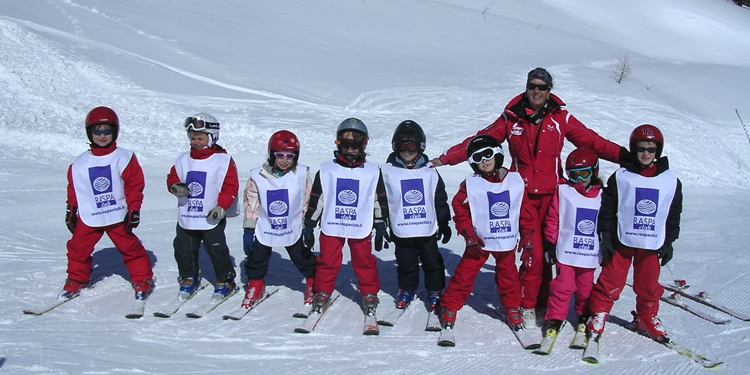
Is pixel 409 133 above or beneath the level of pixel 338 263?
above

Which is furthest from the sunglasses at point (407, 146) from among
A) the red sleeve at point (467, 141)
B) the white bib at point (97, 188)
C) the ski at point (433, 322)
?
the white bib at point (97, 188)

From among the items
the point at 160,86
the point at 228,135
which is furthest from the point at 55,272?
the point at 160,86

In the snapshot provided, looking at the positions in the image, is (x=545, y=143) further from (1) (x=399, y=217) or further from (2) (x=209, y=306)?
(2) (x=209, y=306)

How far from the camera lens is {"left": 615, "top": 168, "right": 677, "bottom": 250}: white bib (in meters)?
→ 4.72

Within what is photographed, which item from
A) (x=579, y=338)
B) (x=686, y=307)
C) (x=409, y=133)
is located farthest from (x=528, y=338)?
(x=409, y=133)

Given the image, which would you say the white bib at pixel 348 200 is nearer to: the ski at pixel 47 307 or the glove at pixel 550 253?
the glove at pixel 550 253

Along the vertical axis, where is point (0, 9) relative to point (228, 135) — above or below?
above

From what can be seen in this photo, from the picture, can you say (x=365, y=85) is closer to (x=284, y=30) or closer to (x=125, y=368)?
(x=284, y=30)

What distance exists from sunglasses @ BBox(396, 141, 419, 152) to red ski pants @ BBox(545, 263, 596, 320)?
5.22 feet

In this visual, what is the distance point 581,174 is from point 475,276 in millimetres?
1229

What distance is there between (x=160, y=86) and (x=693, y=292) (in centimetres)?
1145

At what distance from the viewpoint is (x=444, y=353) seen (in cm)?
464

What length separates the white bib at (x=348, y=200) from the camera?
17.2ft

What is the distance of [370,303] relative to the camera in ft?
17.4
